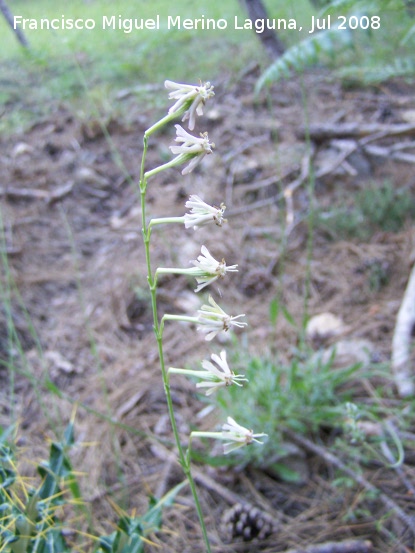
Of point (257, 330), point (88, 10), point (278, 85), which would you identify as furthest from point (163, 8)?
A: point (257, 330)

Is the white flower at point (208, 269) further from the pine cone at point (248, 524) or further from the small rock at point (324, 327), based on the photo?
the small rock at point (324, 327)

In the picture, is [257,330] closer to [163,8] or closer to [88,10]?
[88,10]

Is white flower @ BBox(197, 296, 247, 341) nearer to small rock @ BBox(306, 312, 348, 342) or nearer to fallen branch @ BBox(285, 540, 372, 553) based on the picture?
fallen branch @ BBox(285, 540, 372, 553)

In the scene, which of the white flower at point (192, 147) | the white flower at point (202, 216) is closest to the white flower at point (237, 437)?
the white flower at point (202, 216)

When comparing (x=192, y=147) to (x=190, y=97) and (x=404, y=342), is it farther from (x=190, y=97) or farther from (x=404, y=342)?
(x=404, y=342)

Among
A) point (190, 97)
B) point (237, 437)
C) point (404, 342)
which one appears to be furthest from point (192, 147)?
point (404, 342)

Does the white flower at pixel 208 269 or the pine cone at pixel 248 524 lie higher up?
the white flower at pixel 208 269

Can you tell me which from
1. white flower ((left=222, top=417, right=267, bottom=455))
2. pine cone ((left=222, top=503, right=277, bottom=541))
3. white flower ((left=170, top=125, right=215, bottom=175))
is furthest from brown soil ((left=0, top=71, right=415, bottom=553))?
white flower ((left=170, top=125, right=215, bottom=175))
